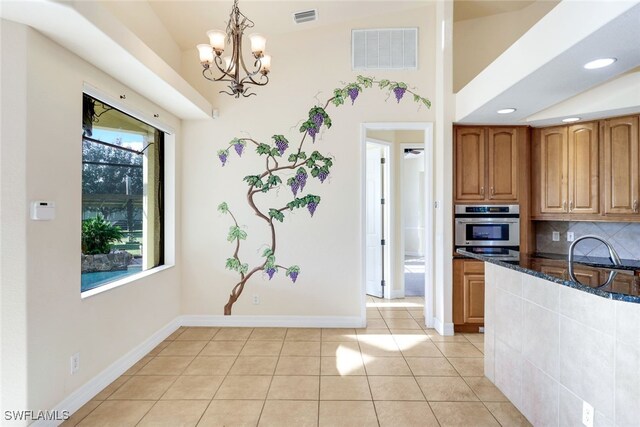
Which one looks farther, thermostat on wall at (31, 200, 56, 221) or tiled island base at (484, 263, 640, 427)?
thermostat on wall at (31, 200, 56, 221)

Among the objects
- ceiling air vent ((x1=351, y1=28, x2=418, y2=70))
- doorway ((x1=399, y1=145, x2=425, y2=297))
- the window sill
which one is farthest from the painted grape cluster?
doorway ((x1=399, y1=145, x2=425, y2=297))

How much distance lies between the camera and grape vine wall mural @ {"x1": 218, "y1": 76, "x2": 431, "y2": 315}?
4219 millimetres

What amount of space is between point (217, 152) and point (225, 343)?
2156 mm

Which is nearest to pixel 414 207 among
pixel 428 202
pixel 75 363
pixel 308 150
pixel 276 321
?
pixel 428 202

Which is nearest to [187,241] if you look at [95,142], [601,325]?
[95,142]

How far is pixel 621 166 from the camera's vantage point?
3.47 metres

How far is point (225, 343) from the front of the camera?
3.75 m

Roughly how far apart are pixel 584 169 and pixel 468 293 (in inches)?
68.9

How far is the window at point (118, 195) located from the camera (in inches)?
109

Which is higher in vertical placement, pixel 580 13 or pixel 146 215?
pixel 580 13

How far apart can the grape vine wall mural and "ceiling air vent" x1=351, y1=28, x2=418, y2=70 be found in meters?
0.21

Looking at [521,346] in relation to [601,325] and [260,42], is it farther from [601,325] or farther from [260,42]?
[260,42]

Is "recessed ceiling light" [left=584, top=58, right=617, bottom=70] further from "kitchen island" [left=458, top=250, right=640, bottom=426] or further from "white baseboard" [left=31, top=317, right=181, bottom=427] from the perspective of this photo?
"white baseboard" [left=31, top=317, right=181, bottom=427]

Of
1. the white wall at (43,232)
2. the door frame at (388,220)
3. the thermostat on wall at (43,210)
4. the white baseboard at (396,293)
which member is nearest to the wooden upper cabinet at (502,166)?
the door frame at (388,220)
